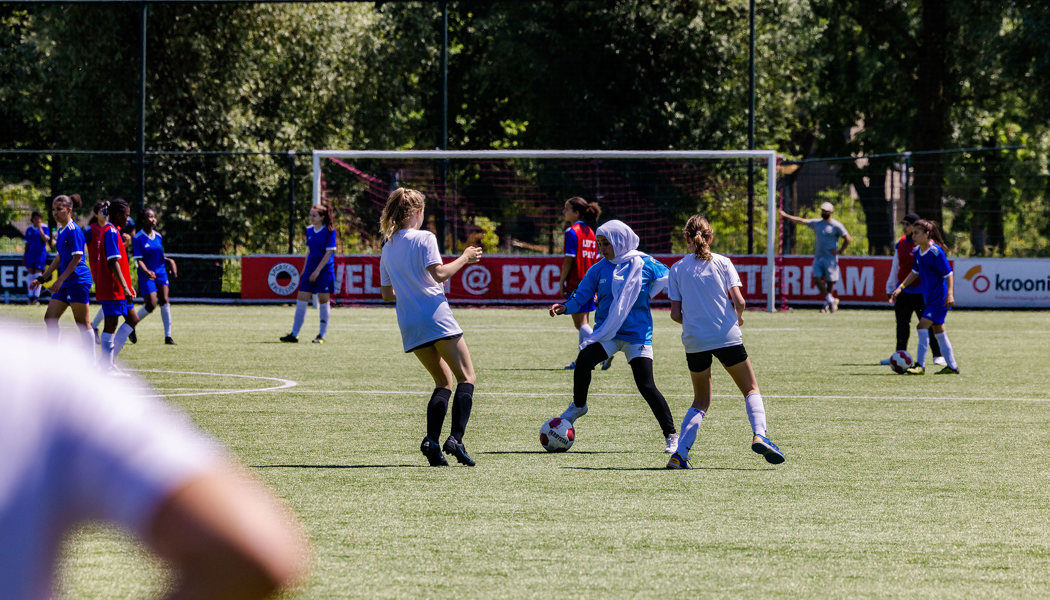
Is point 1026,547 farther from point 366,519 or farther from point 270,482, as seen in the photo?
point 270,482

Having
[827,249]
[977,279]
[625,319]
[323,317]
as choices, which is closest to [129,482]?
[625,319]

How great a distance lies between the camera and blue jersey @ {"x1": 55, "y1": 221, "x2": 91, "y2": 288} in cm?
1441

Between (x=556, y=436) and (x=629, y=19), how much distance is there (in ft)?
98.3

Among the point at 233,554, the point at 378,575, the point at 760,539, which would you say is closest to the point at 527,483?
the point at 760,539

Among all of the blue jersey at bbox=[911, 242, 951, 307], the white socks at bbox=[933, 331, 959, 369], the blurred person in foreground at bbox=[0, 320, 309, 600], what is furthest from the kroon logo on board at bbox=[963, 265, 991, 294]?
the blurred person in foreground at bbox=[0, 320, 309, 600]

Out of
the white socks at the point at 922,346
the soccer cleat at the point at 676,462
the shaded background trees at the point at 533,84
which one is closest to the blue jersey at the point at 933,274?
the white socks at the point at 922,346

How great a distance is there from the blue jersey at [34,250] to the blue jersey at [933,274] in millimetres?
19957

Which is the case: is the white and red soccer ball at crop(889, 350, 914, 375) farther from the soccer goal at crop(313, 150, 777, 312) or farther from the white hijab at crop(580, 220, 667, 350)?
the soccer goal at crop(313, 150, 777, 312)

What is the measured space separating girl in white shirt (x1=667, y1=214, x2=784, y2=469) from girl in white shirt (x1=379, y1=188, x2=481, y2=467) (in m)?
1.43

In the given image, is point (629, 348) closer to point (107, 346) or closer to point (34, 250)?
point (107, 346)

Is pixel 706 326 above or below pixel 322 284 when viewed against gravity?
below

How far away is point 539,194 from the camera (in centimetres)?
3609

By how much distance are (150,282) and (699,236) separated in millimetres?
11246

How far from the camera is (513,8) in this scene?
41.3 metres
